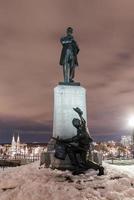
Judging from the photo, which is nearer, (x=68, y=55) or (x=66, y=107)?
(x=66, y=107)

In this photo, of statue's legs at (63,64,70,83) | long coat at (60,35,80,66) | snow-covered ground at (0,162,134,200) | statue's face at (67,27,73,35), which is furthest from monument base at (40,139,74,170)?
statue's face at (67,27,73,35)

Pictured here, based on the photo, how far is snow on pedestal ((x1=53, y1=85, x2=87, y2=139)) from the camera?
51.7 ft

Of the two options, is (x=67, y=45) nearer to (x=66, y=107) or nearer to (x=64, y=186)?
(x=66, y=107)

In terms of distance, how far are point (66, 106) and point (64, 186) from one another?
A: 17.3 feet

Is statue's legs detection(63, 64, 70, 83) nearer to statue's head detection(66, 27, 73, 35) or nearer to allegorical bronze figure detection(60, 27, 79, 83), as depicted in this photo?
allegorical bronze figure detection(60, 27, 79, 83)

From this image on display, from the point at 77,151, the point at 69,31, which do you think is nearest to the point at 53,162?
the point at 77,151

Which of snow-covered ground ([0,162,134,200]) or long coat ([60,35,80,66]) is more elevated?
long coat ([60,35,80,66])

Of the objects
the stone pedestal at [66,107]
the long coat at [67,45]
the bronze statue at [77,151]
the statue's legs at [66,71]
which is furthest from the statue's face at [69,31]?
the bronze statue at [77,151]

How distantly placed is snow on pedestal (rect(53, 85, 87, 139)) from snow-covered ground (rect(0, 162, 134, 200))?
2713 millimetres

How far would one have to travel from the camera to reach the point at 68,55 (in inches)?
672

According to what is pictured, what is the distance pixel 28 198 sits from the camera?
1076 cm

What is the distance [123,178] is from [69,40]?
24.9ft

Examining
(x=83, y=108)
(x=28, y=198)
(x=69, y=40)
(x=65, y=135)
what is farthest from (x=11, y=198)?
(x=69, y=40)

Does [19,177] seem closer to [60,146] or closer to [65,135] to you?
[60,146]
